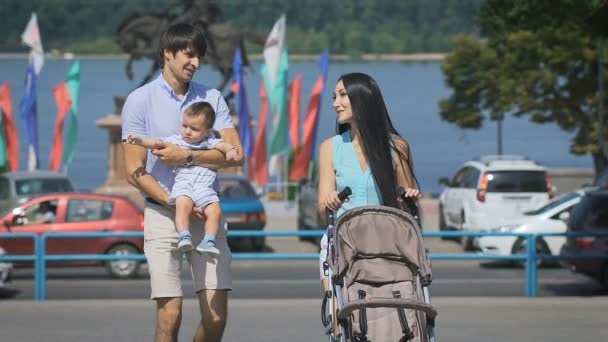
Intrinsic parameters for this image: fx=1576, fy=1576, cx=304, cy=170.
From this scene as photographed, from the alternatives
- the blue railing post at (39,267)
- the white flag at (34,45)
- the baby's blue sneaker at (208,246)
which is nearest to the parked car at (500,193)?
the blue railing post at (39,267)

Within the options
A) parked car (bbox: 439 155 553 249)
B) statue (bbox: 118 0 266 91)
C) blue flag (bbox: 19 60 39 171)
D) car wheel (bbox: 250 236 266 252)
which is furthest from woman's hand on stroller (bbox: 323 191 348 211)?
statue (bbox: 118 0 266 91)

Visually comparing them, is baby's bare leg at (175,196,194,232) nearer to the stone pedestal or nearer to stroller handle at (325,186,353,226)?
stroller handle at (325,186,353,226)

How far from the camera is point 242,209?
24891mm

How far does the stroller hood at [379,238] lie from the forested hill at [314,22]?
147m

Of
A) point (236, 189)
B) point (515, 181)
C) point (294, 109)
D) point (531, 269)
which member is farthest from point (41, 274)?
point (294, 109)

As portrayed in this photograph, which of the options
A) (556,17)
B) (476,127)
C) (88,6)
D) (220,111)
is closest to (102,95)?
(88,6)

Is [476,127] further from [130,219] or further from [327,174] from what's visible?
[327,174]

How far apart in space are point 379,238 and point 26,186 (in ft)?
61.9

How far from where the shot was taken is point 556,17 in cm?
2461

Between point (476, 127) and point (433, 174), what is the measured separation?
109 feet

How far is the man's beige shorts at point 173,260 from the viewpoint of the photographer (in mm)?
8000

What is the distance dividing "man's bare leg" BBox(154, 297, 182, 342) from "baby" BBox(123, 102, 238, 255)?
0.98ft

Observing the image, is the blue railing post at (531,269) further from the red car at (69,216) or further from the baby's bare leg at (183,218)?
the baby's bare leg at (183,218)

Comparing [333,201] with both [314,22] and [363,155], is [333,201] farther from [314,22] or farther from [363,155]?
[314,22]
